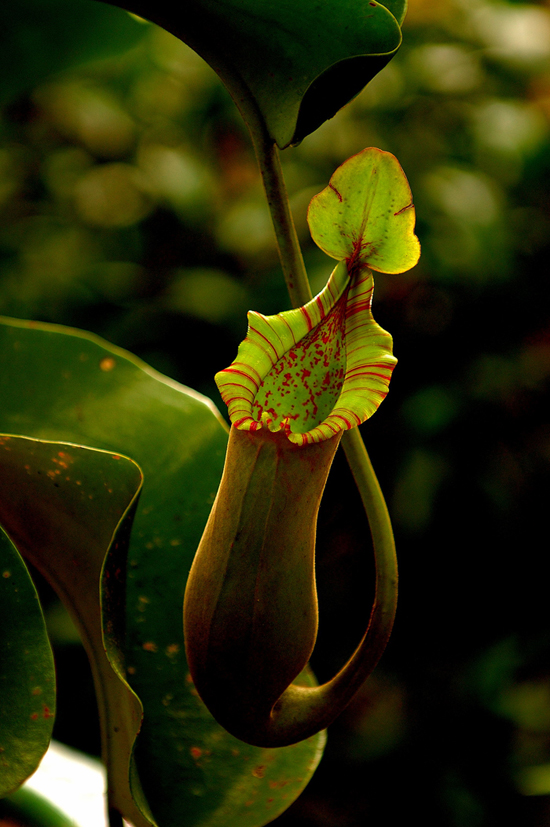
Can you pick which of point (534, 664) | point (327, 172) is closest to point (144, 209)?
point (327, 172)

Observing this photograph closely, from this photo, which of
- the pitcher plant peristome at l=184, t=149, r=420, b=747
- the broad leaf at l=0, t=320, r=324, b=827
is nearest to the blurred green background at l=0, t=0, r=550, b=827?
the broad leaf at l=0, t=320, r=324, b=827

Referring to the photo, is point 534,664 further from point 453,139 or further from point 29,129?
point 29,129

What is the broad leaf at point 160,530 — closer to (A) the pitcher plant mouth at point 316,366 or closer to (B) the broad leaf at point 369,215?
(A) the pitcher plant mouth at point 316,366

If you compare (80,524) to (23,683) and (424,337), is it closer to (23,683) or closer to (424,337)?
(23,683)

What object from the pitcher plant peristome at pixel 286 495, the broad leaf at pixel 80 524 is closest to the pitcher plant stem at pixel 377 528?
the pitcher plant peristome at pixel 286 495

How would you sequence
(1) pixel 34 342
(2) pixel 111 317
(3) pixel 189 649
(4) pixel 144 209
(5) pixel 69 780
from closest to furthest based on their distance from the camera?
(3) pixel 189 649
(1) pixel 34 342
(5) pixel 69 780
(2) pixel 111 317
(4) pixel 144 209

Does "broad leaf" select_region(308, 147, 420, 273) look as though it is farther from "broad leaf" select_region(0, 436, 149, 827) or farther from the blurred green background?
the blurred green background

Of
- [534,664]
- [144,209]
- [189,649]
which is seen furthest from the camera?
[144,209]

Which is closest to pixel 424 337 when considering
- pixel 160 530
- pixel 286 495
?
pixel 160 530
